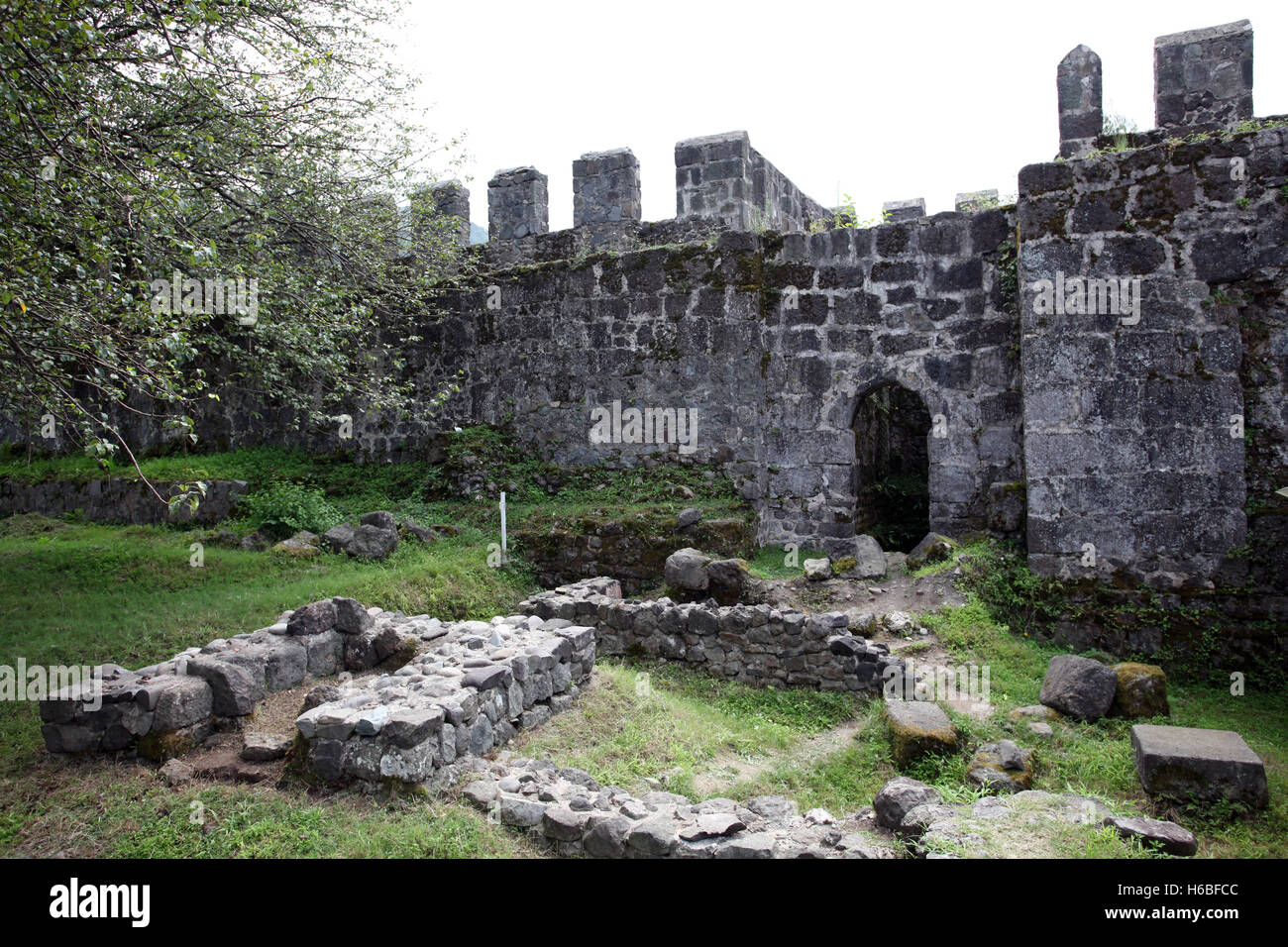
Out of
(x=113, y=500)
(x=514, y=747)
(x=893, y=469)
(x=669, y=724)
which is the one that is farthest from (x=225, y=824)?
(x=893, y=469)

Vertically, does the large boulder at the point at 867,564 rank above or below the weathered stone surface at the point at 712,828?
above

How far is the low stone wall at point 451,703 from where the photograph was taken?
512cm

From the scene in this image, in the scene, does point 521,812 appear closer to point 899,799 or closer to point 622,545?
point 899,799

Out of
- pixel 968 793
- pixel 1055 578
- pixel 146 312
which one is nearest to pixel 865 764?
pixel 968 793

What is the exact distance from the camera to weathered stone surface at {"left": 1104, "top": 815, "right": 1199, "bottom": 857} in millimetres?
4117

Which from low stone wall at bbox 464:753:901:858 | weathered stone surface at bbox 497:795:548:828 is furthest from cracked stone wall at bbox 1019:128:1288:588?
weathered stone surface at bbox 497:795:548:828

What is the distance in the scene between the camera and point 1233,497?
8.34 m

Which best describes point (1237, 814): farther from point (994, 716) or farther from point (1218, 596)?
point (1218, 596)

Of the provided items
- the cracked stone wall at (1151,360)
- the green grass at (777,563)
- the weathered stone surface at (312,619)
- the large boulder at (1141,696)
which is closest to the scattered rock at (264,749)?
the weathered stone surface at (312,619)

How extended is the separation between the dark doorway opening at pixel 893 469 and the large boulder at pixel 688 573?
10.3 feet

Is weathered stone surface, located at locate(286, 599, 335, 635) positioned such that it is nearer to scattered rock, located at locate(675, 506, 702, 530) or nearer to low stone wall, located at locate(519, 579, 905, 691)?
low stone wall, located at locate(519, 579, 905, 691)

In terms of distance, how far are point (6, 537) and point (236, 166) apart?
22.3 feet

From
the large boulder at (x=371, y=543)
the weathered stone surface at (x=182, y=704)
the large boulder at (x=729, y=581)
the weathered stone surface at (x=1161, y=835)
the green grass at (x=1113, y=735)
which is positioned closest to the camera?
the weathered stone surface at (x=1161, y=835)

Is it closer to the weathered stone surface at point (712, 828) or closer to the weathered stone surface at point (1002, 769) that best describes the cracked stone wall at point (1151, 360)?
the weathered stone surface at point (1002, 769)
